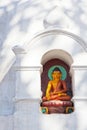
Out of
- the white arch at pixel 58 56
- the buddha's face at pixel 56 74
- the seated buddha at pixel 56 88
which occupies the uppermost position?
the white arch at pixel 58 56

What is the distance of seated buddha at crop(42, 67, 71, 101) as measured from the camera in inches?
304

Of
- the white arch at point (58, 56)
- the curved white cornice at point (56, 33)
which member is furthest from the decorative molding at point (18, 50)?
the white arch at point (58, 56)

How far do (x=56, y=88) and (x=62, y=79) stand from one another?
289mm

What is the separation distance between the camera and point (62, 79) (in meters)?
8.14

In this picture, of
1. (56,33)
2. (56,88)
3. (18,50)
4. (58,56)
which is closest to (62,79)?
(56,88)

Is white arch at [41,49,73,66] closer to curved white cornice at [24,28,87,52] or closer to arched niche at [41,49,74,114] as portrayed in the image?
arched niche at [41,49,74,114]

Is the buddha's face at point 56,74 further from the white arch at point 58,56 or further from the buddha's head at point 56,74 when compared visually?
the white arch at point 58,56

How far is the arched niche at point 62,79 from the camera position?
7578 millimetres

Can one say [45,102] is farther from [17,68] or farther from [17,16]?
[17,16]

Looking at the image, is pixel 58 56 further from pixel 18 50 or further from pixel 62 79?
pixel 18 50

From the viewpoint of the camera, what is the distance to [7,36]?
8328mm

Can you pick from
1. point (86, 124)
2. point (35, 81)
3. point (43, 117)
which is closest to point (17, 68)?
point (35, 81)

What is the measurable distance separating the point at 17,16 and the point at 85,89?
6.43ft

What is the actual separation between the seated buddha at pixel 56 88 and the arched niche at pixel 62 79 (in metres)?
0.02
